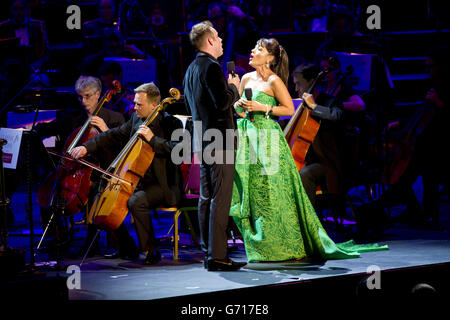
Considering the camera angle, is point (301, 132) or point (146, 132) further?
point (301, 132)

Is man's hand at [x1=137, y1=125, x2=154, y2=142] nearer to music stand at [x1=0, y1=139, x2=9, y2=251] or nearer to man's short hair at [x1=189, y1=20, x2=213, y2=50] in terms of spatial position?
man's short hair at [x1=189, y1=20, x2=213, y2=50]

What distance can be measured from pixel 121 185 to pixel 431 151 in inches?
113

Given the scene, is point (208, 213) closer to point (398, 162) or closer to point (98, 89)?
point (98, 89)

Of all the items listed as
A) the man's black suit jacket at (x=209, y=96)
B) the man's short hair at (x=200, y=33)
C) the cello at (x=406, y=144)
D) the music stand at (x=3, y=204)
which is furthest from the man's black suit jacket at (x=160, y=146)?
the cello at (x=406, y=144)

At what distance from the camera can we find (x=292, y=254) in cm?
428

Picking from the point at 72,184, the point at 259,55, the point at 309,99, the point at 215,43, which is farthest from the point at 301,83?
the point at 72,184

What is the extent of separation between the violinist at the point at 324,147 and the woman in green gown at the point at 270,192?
2.35 feet

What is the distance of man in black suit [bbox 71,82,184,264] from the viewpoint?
4402mm

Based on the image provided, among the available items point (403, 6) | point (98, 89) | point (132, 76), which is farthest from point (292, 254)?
point (403, 6)

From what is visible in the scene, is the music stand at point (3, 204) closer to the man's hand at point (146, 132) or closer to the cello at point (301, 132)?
the man's hand at point (146, 132)

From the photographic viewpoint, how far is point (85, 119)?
5.12 meters

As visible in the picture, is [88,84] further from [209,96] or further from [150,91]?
[209,96]

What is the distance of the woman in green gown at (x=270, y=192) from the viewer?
427 cm

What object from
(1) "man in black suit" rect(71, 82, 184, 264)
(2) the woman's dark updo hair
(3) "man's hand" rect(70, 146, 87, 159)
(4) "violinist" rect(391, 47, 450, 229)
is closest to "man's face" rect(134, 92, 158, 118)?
(1) "man in black suit" rect(71, 82, 184, 264)
